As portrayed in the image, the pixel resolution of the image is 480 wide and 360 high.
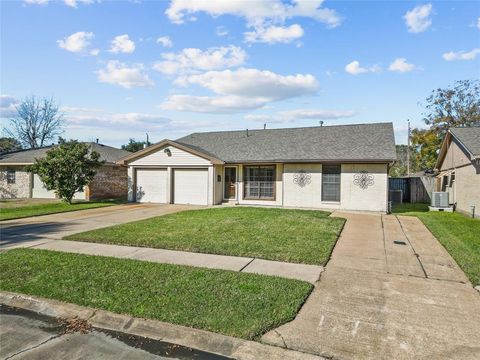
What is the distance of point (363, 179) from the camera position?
595 inches

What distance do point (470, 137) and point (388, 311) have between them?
568 inches

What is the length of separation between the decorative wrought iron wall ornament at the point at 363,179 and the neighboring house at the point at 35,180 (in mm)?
15348

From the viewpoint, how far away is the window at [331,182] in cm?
1573

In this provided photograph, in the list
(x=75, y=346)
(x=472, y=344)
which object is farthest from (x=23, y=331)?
(x=472, y=344)

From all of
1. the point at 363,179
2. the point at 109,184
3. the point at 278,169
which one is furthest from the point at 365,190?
the point at 109,184

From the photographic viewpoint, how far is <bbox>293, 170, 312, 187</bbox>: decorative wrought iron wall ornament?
16.2m

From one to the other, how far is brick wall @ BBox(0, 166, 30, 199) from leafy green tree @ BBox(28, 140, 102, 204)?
5.60 meters

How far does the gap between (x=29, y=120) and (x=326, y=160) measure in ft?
141

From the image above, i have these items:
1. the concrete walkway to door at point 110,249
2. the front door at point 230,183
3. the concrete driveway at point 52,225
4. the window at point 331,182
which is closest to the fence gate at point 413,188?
the window at point 331,182

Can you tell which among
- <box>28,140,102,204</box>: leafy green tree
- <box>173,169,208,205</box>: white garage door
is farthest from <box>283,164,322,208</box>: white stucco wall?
<box>28,140,102,204</box>: leafy green tree

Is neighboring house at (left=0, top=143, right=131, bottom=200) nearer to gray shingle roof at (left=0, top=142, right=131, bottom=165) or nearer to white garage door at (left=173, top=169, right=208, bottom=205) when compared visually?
gray shingle roof at (left=0, top=142, right=131, bottom=165)

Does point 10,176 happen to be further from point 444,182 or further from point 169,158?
point 444,182

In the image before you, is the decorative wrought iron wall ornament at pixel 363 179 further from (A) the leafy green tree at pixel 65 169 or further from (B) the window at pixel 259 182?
(A) the leafy green tree at pixel 65 169

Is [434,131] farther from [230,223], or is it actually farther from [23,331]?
[23,331]
